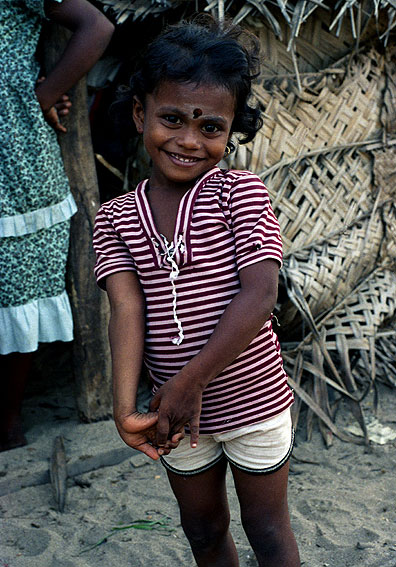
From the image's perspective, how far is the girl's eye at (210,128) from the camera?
60.0 inches

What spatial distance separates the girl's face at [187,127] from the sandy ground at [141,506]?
1193mm

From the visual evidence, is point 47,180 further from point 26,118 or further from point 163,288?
point 163,288

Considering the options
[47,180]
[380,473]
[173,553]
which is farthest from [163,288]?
[380,473]

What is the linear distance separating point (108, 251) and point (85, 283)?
49.0 inches

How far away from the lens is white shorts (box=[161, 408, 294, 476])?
1581 millimetres

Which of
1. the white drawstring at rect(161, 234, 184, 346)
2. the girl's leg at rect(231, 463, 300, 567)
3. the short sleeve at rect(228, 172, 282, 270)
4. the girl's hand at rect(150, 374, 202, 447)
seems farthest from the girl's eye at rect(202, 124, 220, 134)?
the girl's leg at rect(231, 463, 300, 567)

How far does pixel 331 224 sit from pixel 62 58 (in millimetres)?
1281

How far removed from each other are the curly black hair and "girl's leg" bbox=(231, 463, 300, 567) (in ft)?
2.78

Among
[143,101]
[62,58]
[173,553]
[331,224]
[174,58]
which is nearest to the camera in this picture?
[174,58]

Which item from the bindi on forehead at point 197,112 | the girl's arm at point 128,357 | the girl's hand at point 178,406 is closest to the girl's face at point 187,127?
the bindi on forehead at point 197,112

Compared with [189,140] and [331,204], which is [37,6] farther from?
[331,204]

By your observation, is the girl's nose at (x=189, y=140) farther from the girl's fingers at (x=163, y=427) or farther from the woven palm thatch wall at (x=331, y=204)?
the woven palm thatch wall at (x=331, y=204)

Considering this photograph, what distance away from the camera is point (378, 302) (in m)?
3.05

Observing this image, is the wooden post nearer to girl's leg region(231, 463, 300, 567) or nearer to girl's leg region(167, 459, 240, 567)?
girl's leg region(167, 459, 240, 567)
